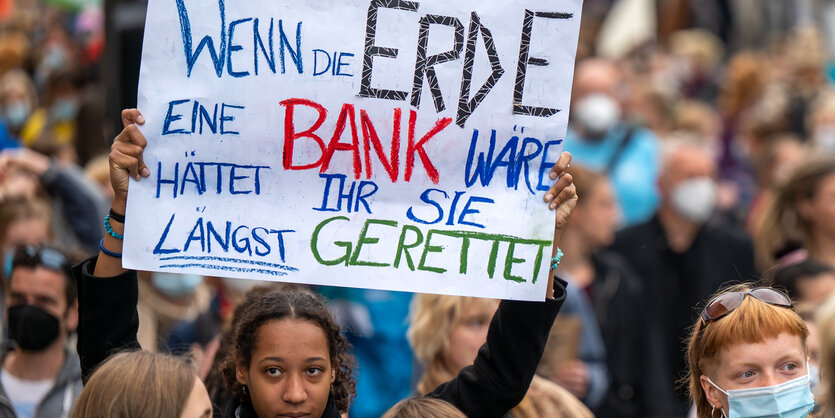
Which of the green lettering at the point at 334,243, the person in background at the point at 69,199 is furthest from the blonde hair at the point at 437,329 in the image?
the person in background at the point at 69,199

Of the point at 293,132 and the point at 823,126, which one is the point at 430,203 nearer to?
the point at 293,132

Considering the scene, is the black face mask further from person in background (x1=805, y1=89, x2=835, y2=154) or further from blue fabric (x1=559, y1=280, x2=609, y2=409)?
person in background (x1=805, y1=89, x2=835, y2=154)

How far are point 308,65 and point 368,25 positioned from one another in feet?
0.67

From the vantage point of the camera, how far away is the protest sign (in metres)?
3.70

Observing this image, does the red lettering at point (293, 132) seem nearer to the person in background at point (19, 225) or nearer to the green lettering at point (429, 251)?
the green lettering at point (429, 251)

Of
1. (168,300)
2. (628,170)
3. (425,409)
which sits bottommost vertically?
(168,300)

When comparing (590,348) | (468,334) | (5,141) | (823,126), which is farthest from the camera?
(823,126)

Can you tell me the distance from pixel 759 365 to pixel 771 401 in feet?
0.34

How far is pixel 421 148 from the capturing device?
3.76 metres

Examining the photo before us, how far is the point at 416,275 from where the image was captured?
369 cm

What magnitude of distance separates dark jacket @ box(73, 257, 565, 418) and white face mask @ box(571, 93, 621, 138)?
5.11 meters

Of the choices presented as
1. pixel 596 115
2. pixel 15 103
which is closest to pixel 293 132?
pixel 596 115

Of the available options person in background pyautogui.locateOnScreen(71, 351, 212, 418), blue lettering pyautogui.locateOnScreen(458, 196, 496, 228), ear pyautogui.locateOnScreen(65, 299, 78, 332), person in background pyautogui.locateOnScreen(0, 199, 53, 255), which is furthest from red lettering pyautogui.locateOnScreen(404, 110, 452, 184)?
person in background pyautogui.locateOnScreen(0, 199, 53, 255)

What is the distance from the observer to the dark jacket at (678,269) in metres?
7.46
